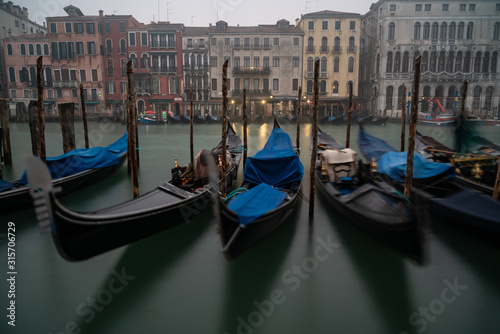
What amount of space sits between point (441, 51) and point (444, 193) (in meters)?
25.5

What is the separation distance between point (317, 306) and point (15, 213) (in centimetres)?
515

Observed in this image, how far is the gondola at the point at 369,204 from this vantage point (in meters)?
3.54

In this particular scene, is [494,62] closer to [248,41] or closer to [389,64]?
[389,64]

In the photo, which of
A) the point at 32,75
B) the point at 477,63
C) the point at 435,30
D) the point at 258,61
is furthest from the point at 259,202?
the point at 32,75

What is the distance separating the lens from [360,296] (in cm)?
366

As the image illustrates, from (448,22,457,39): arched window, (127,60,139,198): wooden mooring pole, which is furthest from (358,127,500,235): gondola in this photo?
(448,22,457,39): arched window

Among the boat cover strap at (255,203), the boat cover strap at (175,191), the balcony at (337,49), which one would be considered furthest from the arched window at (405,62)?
the boat cover strap at (175,191)

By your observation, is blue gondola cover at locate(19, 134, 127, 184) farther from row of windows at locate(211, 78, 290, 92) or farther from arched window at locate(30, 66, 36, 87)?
arched window at locate(30, 66, 36, 87)

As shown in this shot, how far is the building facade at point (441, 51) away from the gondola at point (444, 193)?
2081cm

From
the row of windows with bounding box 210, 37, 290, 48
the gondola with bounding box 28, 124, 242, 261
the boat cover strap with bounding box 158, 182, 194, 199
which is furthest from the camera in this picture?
the row of windows with bounding box 210, 37, 290, 48

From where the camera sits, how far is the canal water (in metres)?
3.26

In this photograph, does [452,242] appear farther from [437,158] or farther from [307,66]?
[307,66]

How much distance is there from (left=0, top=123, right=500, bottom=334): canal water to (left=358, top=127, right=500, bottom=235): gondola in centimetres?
38

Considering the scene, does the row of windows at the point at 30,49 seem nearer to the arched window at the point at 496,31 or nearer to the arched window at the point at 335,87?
the arched window at the point at 335,87
